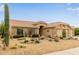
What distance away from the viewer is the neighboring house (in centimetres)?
281

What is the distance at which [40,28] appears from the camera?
2.83 m

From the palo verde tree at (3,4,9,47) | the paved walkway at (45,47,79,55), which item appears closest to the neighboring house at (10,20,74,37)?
the palo verde tree at (3,4,9,47)

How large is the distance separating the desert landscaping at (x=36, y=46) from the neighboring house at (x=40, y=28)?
0.26ft

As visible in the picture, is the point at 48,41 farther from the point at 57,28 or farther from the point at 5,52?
the point at 5,52

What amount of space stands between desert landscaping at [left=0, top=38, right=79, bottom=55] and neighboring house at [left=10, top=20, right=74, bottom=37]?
0.26ft

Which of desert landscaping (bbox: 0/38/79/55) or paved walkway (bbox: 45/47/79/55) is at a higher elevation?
desert landscaping (bbox: 0/38/79/55)

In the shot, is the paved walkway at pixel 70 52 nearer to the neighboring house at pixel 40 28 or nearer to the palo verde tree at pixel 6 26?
the neighboring house at pixel 40 28

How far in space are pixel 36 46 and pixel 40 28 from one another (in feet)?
0.68

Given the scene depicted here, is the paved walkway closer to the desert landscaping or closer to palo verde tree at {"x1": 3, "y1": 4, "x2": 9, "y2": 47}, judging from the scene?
the desert landscaping

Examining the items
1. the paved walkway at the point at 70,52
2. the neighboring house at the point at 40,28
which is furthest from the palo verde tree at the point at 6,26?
the paved walkway at the point at 70,52

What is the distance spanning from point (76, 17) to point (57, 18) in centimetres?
21

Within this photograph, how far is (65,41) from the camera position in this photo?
9.39 ft
